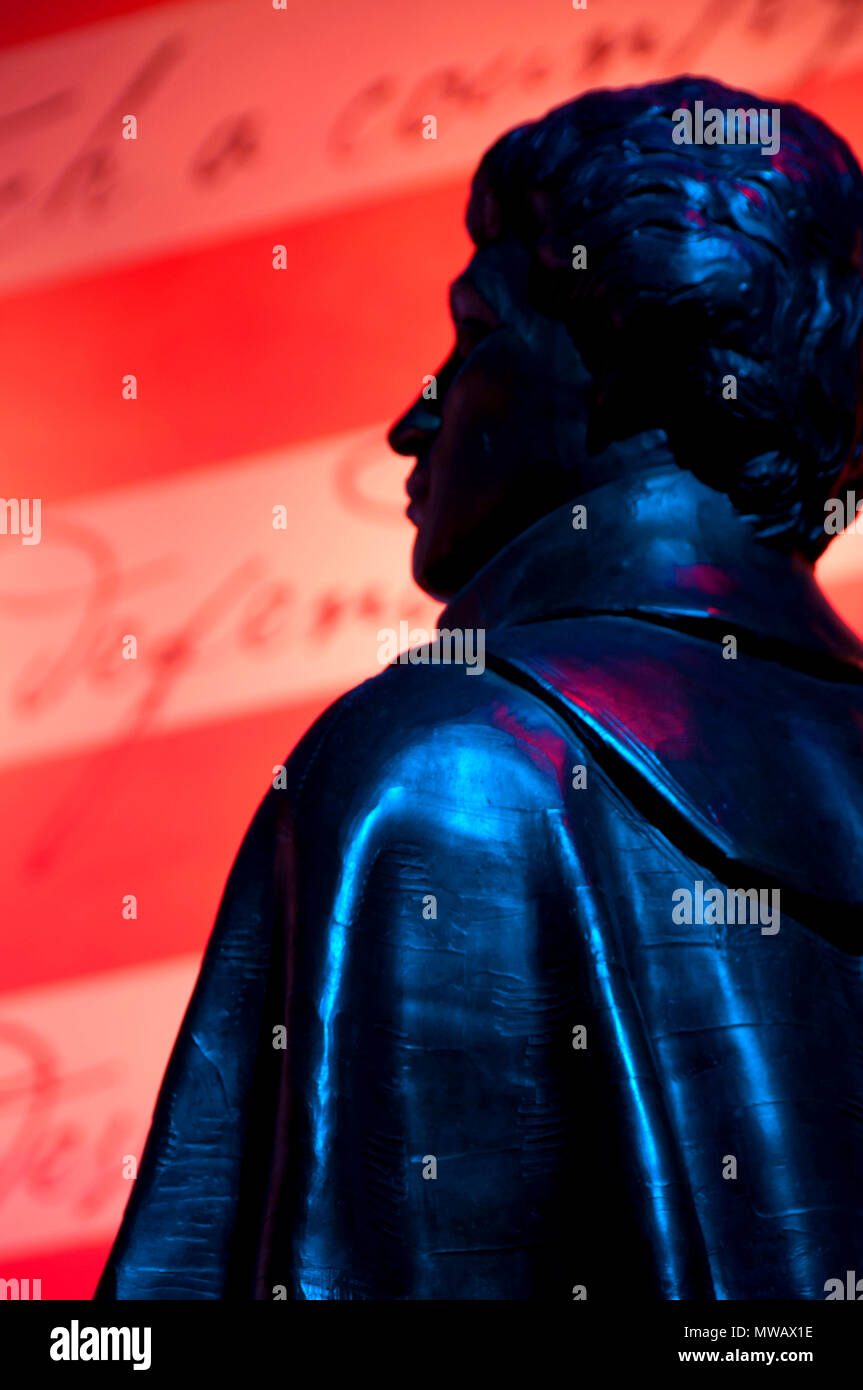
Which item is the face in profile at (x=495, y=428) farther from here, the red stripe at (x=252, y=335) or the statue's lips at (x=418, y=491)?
the red stripe at (x=252, y=335)

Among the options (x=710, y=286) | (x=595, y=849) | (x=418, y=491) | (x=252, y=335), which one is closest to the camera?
(x=595, y=849)

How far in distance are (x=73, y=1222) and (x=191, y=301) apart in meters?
1.50

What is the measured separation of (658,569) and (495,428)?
0.58ft

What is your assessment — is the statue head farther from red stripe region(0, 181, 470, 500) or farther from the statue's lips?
red stripe region(0, 181, 470, 500)

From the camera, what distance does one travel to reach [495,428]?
4.74ft

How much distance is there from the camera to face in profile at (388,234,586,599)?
55.7 inches

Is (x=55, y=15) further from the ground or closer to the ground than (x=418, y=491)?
further from the ground

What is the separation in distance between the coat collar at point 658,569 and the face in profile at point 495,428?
3 cm

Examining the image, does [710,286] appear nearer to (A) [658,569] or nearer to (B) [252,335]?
(A) [658,569]

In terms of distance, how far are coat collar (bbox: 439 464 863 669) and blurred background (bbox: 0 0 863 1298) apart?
1512 millimetres

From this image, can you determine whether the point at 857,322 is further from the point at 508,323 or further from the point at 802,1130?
the point at 802,1130

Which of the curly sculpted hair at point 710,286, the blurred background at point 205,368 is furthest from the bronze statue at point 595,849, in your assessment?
the blurred background at point 205,368

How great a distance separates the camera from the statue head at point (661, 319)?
4.48ft

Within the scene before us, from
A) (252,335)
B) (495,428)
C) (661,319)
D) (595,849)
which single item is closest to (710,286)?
(661,319)
